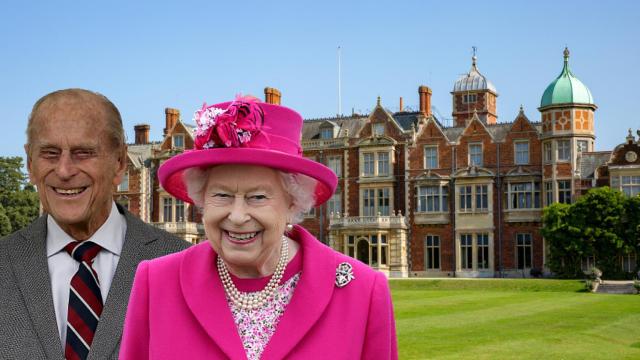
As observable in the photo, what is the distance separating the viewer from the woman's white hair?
267 cm

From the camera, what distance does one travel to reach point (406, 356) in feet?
37.8

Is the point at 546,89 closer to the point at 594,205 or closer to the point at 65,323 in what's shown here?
the point at 594,205

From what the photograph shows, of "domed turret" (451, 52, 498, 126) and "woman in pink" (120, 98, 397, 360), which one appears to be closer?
"woman in pink" (120, 98, 397, 360)

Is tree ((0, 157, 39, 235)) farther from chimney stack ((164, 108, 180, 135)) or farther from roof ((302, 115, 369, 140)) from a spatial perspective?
roof ((302, 115, 369, 140))

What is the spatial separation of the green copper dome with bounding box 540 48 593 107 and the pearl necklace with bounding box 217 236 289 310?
35.1 m

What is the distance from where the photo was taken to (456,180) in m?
38.5

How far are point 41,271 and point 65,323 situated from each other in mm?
238

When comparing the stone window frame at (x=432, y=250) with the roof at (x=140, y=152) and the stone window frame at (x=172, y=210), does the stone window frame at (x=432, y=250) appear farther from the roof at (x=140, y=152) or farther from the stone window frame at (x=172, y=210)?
the roof at (x=140, y=152)

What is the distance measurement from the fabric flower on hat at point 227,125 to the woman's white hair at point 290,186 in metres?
0.11

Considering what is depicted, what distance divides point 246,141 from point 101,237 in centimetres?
128

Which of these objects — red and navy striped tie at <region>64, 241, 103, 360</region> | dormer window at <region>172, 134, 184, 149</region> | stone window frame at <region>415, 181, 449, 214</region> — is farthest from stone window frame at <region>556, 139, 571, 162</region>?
red and navy striped tie at <region>64, 241, 103, 360</region>

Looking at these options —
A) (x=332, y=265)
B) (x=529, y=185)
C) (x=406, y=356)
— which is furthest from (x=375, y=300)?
(x=529, y=185)

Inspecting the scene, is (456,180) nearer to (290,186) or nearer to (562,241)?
(562,241)

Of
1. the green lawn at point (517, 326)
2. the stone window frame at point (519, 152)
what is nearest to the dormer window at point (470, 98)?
the stone window frame at point (519, 152)
